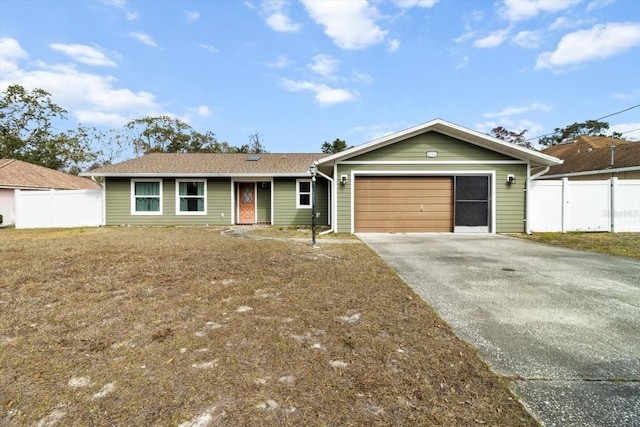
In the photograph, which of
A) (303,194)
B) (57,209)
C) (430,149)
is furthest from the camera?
(303,194)

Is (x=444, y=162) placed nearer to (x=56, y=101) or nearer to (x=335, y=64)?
(x=335, y=64)

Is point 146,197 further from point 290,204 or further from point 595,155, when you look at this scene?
point 595,155

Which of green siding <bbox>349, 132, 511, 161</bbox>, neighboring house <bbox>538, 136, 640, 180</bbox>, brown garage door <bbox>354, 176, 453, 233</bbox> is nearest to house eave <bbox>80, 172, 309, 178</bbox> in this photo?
brown garage door <bbox>354, 176, 453, 233</bbox>

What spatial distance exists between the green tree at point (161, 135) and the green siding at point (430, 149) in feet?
94.8

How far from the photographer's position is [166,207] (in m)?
14.0

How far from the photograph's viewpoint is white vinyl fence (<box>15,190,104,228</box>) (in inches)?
546

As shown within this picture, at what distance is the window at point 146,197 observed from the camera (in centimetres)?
1402

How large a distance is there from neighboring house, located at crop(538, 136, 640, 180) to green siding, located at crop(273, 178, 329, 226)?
45.1 feet

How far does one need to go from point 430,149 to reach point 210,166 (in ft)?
30.8

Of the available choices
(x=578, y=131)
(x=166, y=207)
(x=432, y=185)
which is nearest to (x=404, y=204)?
(x=432, y=185)

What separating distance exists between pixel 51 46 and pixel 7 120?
1851cm

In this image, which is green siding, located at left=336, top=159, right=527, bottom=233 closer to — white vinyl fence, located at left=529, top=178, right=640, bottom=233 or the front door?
white vinyl fence, located at left=529, top=178, right=640, bottom=233

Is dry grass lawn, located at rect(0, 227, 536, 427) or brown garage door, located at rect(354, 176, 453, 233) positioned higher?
brown garage door, located at rect(354, 176, 453, 233)

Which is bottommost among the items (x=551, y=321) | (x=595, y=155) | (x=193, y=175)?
(x=551, y=321)
